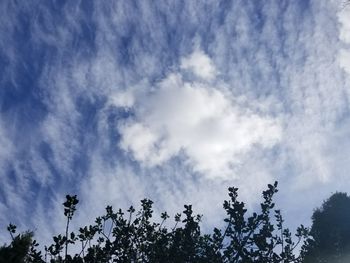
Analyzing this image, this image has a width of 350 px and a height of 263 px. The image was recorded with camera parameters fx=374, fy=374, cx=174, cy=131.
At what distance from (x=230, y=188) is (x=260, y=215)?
1.54 meters

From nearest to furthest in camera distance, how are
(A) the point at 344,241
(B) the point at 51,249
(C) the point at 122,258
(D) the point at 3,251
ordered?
(D) the point at 3,251 → (B) the point at 51,249 → (C) the point at 122,258 → (A) the point at 344,241

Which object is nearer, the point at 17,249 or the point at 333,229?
the point at 17,249

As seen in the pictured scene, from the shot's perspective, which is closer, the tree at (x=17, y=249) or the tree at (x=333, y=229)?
the tree at (x=17, y=249)

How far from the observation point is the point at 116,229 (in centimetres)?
1566

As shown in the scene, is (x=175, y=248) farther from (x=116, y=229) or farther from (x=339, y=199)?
(x=339, y=199)

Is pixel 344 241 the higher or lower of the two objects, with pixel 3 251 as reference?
higher

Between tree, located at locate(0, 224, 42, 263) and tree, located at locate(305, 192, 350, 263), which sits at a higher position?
tree, located at locate(305, 192, 350, 263)

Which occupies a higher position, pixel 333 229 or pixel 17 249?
pixel 333 229

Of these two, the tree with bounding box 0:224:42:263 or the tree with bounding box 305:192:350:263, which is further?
the tree with bounding box 305:192:350:263

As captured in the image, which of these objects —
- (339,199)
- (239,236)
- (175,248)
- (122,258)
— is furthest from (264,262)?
(339,199)

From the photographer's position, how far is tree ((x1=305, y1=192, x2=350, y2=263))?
27500 mm

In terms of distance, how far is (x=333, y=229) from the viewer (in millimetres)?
29438

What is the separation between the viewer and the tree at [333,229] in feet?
90.2

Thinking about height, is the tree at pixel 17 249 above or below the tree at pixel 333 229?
below
